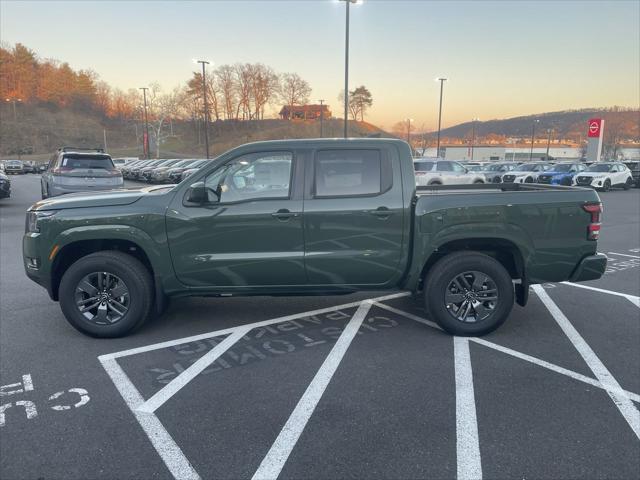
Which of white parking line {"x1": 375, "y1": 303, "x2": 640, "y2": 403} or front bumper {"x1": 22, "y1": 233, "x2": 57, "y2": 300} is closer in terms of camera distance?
white parking line {"x1": 375, "y1": 303, "x2": 640, "y2": 403}

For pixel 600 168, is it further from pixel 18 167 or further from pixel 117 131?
pixel 117 131

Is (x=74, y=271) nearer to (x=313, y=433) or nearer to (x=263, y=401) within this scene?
(x=263, y=401)

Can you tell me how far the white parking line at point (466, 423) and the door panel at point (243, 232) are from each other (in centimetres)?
167

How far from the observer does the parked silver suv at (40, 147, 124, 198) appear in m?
12.5

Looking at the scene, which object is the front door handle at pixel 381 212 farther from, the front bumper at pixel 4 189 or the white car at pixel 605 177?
the white car at pixel 605 177

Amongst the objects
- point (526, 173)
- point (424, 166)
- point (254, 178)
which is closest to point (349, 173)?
point (254, 178)

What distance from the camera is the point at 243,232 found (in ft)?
14.2

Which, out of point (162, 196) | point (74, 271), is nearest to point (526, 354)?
point (162, 196)

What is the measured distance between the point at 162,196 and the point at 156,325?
57.3 inches

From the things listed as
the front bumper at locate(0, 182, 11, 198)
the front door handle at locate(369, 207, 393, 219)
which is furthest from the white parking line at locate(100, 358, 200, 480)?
the front bumper at locate(0, 182, 11, 198)

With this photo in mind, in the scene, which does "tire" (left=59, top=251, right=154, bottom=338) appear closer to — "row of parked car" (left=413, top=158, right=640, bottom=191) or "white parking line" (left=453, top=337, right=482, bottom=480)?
"white parking line" (left=453, top=337, right=482, bottom=480)

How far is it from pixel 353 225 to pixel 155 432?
2417 millimetres

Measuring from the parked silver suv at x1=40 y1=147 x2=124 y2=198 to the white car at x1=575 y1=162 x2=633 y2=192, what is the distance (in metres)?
22.8

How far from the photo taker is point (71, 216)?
4348mm
